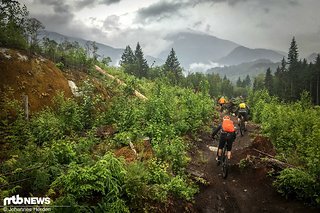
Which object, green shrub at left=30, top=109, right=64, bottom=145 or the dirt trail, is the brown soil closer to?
green shrub at left=30, top=109, right=64, bottom=145

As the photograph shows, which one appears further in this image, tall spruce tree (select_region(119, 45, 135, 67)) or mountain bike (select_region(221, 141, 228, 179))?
tall spruce tree (select_region(119, 45, 135, 67))

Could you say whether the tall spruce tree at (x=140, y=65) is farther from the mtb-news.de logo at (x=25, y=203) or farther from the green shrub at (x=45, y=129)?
the mtb-news.de logo at (x=25, y=203)

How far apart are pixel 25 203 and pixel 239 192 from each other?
23.2ft

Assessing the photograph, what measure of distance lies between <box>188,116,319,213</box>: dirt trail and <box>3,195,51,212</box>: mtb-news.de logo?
13.9 feet

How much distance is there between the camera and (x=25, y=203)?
634 cm

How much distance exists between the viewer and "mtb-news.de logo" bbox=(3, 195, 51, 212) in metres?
5.92

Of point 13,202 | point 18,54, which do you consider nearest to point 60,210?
point 13,202

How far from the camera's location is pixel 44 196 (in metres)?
6.66

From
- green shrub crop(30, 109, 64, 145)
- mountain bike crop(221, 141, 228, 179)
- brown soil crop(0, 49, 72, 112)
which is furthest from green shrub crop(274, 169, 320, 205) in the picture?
brown soil crop(0, 49, 72, 112)

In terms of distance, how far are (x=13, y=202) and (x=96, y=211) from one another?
1.92 meters

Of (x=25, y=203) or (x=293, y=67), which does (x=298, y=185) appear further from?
(x=293, y=67)

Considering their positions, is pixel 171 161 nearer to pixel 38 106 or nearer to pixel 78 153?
pixel 78 153

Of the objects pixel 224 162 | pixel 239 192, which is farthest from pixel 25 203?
pixel 224 162

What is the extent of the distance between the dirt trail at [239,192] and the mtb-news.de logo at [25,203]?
424cm
